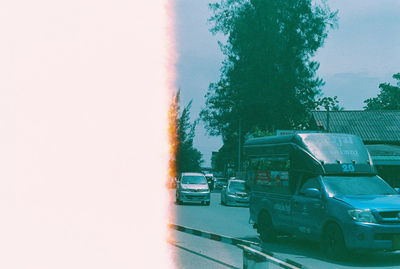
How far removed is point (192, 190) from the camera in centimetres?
3102

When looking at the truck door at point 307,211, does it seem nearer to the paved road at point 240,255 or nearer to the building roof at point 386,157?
the paved road at point 240,255

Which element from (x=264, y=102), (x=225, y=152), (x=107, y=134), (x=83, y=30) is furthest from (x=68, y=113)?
(x=225, y=152)

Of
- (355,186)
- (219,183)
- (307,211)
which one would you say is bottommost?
(307,211)

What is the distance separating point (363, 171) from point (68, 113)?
9.23m

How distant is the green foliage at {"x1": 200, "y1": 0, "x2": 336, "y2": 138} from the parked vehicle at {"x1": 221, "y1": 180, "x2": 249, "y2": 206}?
692 inches

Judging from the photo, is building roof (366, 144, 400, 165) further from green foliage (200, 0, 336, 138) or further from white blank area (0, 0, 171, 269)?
white blank area (0, 0, 171, 269)

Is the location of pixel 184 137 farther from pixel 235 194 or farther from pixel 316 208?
pixel 316 208

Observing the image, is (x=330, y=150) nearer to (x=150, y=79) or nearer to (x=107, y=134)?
(x=150, y=79)

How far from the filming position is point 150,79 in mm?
23922

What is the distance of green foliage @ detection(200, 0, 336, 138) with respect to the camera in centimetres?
4619

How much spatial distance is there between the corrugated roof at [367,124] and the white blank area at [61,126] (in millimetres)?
37447

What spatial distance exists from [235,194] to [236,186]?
0.83 meters

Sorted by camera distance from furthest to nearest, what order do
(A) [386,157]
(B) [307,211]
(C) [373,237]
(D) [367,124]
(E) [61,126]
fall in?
(D) [367,124], (A) [386,157], (E) [61,126], (B) [307,211], (C) [373,237]

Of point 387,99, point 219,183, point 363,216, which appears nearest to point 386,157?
point 363,216
